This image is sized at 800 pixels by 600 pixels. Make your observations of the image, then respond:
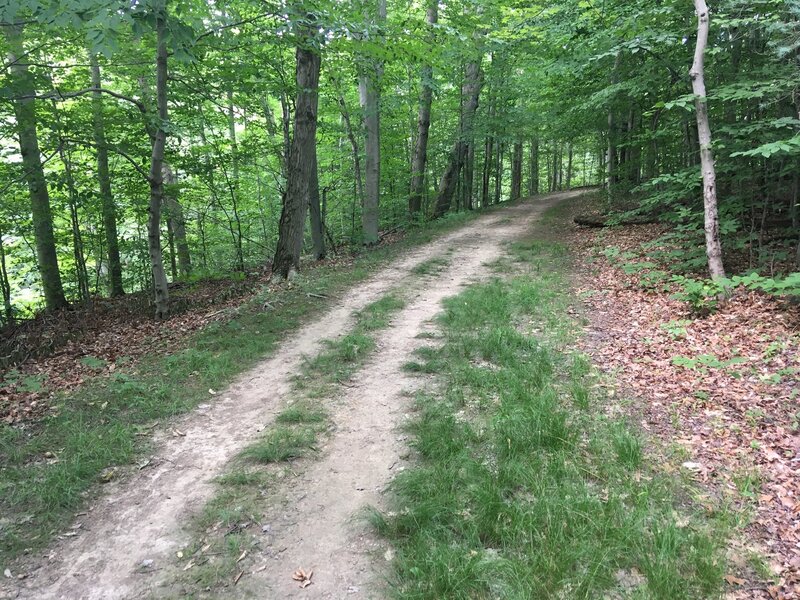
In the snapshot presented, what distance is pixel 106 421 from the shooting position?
5156mm

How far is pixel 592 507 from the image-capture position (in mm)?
3396

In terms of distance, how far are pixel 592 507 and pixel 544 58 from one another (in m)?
16.8

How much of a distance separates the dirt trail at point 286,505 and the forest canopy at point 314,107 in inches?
141

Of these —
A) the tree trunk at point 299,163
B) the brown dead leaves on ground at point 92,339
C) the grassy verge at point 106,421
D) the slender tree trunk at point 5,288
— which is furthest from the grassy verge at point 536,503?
the slender tree trunk at point 5,288

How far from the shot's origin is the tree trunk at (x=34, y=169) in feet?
25.7

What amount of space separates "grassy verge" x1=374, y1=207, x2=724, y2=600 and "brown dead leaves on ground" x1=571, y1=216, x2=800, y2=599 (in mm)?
371

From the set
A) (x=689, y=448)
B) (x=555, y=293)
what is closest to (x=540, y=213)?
(x=555, y=293)

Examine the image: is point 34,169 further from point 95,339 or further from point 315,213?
point 315,213

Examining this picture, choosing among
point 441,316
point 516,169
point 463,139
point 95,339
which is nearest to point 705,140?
point 441,316

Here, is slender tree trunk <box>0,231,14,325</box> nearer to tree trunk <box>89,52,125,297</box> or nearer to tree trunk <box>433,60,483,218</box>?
tree trunk <box>89,52,125,297</box>

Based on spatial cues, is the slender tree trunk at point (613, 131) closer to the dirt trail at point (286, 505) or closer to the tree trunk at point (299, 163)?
the tree trunk at point (299, 163)

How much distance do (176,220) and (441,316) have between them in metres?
9.84

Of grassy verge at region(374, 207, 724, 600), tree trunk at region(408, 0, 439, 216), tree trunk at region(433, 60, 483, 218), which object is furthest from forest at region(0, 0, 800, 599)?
tree trunk at region(433, 60, 483, 218)

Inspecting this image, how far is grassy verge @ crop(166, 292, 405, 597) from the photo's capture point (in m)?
3.20
